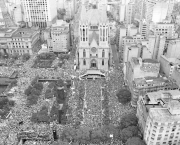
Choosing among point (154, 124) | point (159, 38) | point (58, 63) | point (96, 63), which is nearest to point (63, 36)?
point (58, 63)

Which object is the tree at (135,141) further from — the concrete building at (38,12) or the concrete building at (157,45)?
the concrete building at (38,12)

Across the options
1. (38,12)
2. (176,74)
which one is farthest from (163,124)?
(38,12)

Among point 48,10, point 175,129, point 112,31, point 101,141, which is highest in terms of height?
point 48,10

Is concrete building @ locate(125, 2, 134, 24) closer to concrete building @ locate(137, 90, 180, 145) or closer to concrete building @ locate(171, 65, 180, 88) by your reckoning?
concrete building @ locate(171, 65, 180, 88)

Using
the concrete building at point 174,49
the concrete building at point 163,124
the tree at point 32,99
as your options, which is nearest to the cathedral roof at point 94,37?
the concrete building at point 174,49

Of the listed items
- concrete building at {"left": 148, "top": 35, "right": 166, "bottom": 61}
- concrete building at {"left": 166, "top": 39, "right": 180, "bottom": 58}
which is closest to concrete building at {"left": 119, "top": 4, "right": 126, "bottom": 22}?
concrete building at {"left": 148, "top": 35, "right": 166, "bottom": 61}

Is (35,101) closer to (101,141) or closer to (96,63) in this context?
(101,141)
